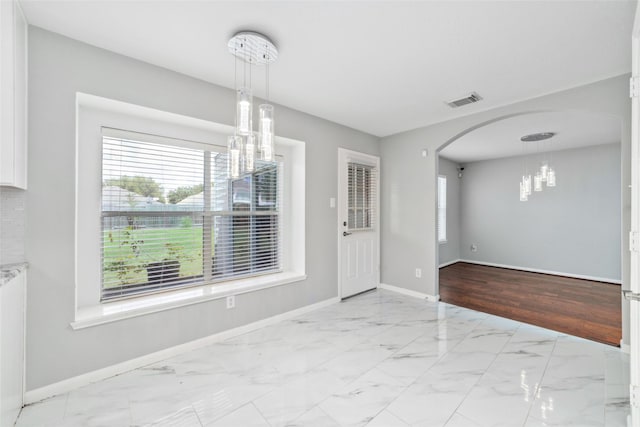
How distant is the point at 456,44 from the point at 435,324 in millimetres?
2634

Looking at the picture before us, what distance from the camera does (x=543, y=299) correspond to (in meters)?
→ 4.02

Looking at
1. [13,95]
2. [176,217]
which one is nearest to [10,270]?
[13,95]

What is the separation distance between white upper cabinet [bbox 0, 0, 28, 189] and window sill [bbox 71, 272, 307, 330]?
99 cm

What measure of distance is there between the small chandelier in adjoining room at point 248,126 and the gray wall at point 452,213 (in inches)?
213

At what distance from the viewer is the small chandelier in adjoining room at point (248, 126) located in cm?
178

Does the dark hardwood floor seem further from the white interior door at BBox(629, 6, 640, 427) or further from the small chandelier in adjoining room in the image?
the small chandelier in adjoining room

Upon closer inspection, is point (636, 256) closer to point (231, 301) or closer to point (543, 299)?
point (231, 301)

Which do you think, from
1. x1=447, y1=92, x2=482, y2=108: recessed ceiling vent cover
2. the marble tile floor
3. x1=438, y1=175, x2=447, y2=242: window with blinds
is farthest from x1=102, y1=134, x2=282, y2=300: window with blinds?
x1=438, y1=175, x2=447, y2=242: window with blinds

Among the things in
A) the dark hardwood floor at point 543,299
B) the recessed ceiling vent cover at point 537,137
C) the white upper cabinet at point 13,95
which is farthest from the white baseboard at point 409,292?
the white upper cabinet at point 13,95

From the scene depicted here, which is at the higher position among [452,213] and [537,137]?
[537,137]

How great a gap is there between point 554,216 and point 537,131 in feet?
7.73

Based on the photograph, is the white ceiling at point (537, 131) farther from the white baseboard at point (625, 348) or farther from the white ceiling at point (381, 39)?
the white baseboard at point (625, 348)

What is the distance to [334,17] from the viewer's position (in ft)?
5.78

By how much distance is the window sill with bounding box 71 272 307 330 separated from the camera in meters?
2.07
